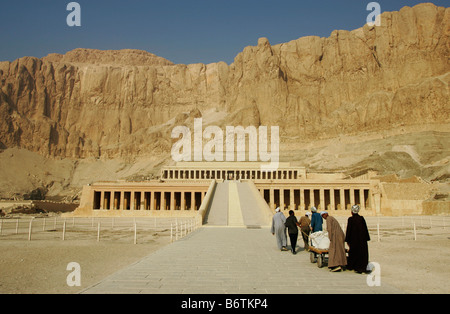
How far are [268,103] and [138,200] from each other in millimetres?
74852

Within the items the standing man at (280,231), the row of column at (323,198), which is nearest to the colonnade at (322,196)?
the row of column at (323,198)

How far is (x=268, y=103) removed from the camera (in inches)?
4646

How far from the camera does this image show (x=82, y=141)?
129 m

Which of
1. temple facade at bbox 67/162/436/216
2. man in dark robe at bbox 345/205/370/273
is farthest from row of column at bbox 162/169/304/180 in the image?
man in dark robe at bbox 345/205/370/273

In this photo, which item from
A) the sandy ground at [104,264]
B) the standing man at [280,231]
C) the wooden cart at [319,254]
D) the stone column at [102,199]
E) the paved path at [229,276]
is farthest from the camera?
the stone column at [102,199]

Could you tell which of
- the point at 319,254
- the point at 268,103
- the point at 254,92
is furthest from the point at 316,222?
the point at 254,92

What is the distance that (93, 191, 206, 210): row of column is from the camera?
156 ft

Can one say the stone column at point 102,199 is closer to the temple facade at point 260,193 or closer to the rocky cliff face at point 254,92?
the temple facade at point 260,193

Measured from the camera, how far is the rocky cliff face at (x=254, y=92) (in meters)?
102

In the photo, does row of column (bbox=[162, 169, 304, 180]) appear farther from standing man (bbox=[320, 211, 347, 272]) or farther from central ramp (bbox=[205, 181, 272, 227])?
standing man (bbox=[320, 211, 347, 272])

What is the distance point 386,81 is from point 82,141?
106 metres

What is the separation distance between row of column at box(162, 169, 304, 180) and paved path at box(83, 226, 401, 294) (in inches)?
2462

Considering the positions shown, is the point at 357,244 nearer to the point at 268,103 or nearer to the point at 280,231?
the point at 280,231

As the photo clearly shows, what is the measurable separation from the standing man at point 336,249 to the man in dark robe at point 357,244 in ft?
0.66
